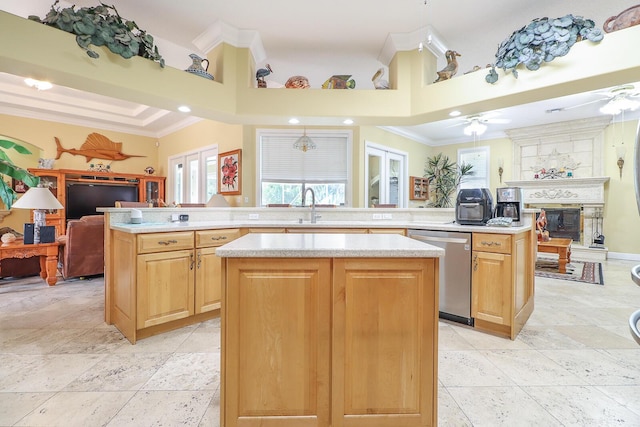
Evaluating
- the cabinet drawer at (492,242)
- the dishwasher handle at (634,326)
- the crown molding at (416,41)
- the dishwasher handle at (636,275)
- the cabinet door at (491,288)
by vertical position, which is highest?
the crown molding at (416,41)

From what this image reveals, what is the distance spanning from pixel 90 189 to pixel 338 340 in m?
7.38

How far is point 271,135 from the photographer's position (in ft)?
17.2

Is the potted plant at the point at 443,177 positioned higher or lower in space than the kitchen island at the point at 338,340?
higher

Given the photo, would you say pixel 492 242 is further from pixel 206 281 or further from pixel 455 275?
pixel 206 281

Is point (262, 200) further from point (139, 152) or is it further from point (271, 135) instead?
point (139, 152)

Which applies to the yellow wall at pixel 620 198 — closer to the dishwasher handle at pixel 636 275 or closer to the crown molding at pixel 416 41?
the crown molding at pixel 416 41

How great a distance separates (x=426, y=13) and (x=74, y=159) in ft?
25.0

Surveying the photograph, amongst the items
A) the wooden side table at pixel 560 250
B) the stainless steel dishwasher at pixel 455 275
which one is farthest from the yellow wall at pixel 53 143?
the wooden side table at pixel 560 250

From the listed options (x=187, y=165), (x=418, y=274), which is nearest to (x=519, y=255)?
(x=418, y=274)

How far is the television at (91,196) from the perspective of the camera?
239 inches

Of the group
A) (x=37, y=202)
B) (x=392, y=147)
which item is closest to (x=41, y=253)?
(x=37, y=202)

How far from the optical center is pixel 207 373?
1.93 m

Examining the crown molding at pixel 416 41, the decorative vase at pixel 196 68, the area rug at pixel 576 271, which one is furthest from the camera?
the area rug at pixel 576 271

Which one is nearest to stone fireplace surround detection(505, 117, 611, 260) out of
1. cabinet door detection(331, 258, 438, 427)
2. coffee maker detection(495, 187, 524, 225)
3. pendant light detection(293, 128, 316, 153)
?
coffee maker detection(495, 187, 524, 225)
